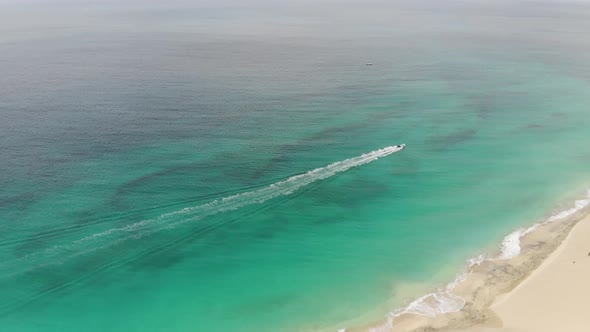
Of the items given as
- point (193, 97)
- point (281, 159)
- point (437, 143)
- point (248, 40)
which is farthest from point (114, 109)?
point (248, 40)

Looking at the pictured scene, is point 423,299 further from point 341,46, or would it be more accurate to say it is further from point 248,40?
point 248,40

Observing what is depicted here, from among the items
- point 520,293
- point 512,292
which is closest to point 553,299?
point 520,293

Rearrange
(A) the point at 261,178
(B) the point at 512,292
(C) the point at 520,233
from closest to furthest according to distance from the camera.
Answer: (B) the point at 512,292 → (C) the point at 520,233 → (A) the point at 261,178

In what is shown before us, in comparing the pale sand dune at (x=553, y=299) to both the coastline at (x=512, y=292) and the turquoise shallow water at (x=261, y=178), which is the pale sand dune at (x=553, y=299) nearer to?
the coastline at (x=512, y=292)

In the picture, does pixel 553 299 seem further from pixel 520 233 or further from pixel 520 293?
pixel 520 233

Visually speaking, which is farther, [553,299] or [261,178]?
[261,178]

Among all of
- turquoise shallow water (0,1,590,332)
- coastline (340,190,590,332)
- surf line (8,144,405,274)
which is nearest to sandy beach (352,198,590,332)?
coastline (340,190,590,332)

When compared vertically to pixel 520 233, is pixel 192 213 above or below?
above

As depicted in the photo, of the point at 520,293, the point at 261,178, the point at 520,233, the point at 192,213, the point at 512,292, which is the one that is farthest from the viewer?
the point at 261,178
